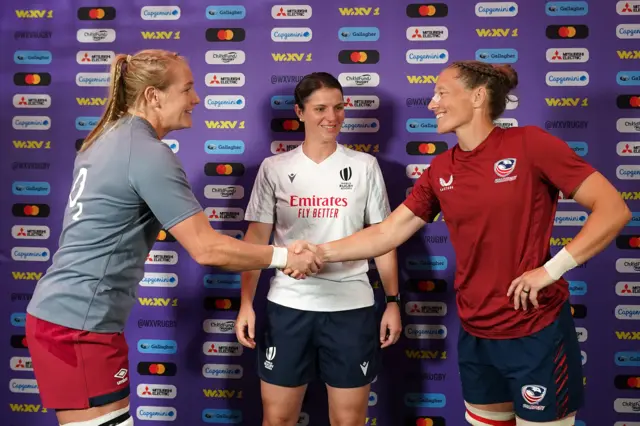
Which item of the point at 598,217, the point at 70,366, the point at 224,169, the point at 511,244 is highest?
the point at 224,169

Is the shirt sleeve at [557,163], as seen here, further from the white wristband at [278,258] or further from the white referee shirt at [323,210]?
the white wristband at [278,258]

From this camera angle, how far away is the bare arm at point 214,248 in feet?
6.06

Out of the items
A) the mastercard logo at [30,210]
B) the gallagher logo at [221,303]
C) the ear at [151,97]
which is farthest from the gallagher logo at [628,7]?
the mastercard logo at [30,210]

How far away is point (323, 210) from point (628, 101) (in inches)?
65.6

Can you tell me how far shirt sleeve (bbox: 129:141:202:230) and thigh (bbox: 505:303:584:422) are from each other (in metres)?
1.23

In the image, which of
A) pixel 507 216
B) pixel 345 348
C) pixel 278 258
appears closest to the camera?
pixel 507 216

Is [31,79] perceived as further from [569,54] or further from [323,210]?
[569,54]

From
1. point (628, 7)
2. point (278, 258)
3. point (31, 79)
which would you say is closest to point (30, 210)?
point (31, 79)

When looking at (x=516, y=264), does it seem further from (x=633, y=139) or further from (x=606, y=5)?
(x=606, y=5)

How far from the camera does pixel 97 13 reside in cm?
314

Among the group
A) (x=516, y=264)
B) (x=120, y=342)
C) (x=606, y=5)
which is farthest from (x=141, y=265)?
(x=606, y=5)

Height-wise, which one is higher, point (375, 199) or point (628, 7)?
point (628, 7)

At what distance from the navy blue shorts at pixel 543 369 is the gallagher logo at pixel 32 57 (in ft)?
8.87

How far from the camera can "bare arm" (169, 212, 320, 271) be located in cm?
185
